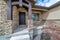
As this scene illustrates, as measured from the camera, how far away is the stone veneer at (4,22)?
4.25 m

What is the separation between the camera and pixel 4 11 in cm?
441

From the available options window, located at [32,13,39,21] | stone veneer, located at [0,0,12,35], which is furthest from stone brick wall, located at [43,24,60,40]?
window, located at [32,13,39,21]

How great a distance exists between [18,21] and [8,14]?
169 centimetres

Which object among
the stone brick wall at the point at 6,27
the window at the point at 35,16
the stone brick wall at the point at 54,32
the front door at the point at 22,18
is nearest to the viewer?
the stone brick wall at the point at 54,32

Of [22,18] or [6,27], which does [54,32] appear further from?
[22,18]

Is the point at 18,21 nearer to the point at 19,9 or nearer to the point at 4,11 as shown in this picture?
the point at 19,9

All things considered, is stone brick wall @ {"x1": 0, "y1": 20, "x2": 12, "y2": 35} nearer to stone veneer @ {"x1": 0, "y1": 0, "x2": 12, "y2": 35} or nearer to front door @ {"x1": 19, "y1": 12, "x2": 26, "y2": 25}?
stone veneer @ {"x1": 0, "y1": 0, "x2": 12, "y2": 35}

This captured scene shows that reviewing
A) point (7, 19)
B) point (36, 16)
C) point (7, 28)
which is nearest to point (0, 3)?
point (7, 19)

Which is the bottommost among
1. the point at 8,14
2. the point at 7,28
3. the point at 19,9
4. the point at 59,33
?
the point at 7,28

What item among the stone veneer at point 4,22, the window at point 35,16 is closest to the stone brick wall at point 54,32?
the stone veneer at point 4,22

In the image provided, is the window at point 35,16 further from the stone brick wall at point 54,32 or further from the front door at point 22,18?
the stone brick wall at point 54,32

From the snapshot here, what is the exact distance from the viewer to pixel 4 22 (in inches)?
171

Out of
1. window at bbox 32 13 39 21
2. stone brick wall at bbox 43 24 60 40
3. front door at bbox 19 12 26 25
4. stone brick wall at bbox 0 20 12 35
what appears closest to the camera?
stone brick wall at bbox 43 24 60 40

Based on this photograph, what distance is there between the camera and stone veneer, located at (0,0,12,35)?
4246 mm
